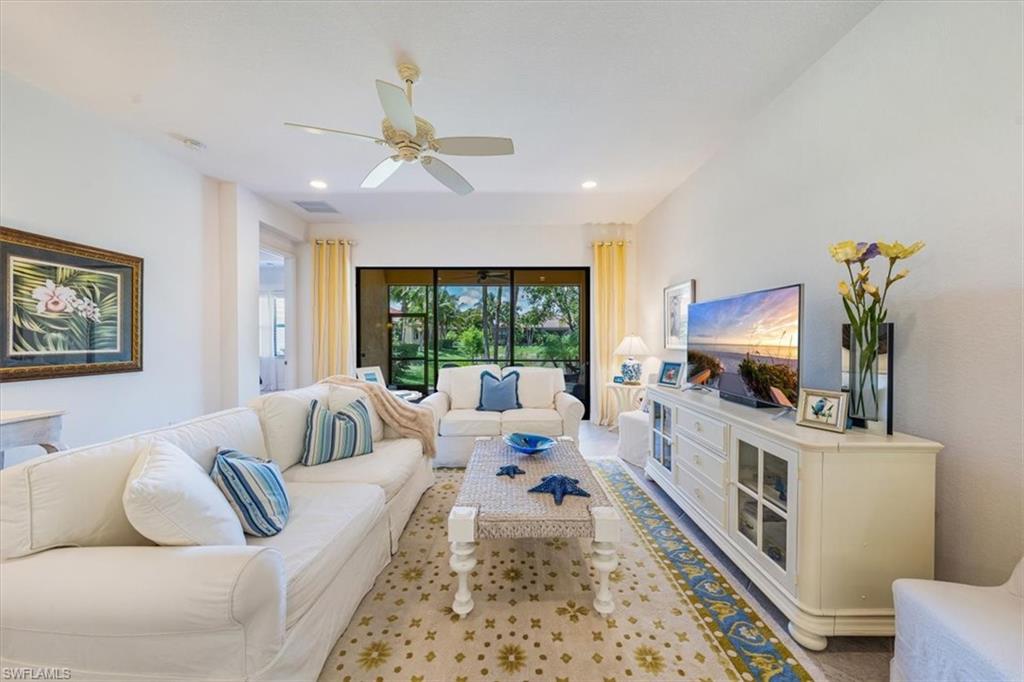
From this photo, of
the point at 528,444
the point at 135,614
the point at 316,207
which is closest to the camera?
the point at 135,614

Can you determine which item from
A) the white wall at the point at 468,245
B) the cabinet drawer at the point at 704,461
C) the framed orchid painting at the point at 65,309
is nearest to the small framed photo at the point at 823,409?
the cabinet drawer at the point at 704,461

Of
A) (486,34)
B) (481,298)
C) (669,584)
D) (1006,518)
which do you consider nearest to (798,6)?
(486,34)

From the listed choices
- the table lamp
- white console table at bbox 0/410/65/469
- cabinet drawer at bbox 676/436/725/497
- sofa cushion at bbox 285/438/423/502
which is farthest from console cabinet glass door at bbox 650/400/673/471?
white console table at bbox 0/410/65/469

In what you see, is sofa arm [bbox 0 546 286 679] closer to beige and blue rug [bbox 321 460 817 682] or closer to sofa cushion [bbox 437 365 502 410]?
beige and blue rug [bbox 321 460 817 682]

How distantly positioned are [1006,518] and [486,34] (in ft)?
9.31

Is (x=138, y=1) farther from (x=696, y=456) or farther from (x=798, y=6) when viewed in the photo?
(x=696, y=456)

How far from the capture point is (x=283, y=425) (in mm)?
2133

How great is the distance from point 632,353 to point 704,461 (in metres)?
2.50

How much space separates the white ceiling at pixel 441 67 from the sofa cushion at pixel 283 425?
1842 mm

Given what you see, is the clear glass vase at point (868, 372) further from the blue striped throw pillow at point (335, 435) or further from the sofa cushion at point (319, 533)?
the blue striped throw pillow at point (335, 435)

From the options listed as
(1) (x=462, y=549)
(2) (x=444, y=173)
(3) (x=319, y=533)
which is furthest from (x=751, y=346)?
(3) (x=319, y=533)

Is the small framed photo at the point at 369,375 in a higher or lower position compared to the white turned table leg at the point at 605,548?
higher

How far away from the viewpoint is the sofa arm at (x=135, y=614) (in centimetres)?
95

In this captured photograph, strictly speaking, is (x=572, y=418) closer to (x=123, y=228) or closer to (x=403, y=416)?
(x=403, y=416)
